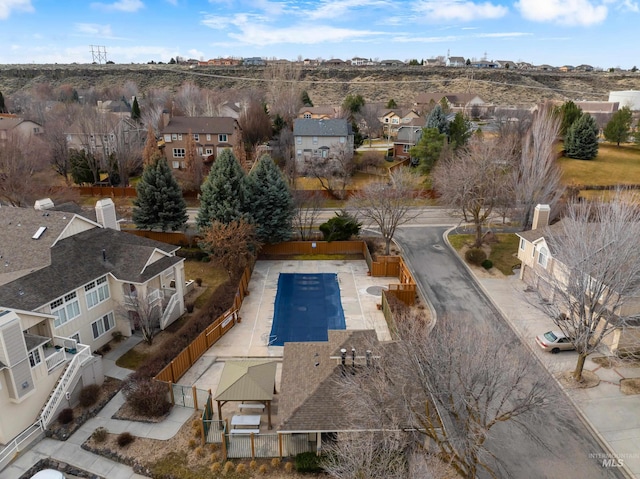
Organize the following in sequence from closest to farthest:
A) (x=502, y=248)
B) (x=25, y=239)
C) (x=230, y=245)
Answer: (x=25, y=239) < (x=230, y=245) < (x=502, y=248)

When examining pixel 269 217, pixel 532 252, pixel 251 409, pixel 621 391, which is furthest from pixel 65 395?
pixel 532 252

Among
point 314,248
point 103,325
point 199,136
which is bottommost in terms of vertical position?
point 314,248

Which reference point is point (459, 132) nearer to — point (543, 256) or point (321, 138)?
point (321, 138)

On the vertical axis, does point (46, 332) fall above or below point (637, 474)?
above

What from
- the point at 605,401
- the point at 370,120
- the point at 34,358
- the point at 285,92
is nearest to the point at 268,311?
the point at 34,358

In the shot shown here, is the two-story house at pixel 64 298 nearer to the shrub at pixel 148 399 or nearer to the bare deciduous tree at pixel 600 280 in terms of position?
the shrub at pixel 148 399

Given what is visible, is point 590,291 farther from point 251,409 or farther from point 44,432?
point 44,432

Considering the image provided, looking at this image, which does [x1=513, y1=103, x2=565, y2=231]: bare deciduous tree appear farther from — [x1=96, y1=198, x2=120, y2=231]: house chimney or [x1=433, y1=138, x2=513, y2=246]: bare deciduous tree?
[x1=96, y1=198, x2=120, y2=231]: house chimney
